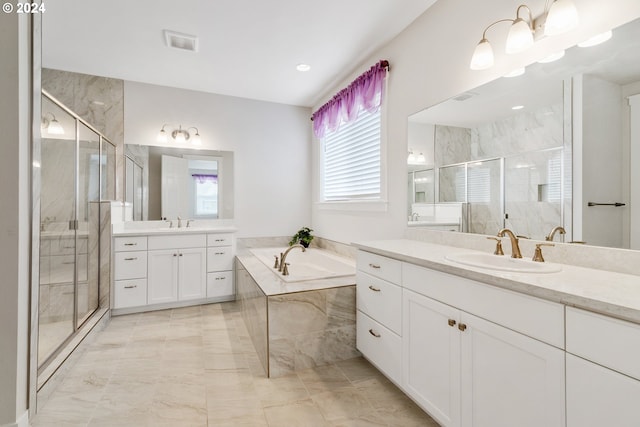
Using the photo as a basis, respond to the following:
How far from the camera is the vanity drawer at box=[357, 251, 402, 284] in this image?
168 cm

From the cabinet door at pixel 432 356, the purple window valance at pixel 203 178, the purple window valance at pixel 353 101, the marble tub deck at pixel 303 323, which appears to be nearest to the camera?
the cabinet door at pixel 432 356

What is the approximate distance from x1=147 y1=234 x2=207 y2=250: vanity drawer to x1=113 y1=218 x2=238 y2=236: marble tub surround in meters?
A: 0.06

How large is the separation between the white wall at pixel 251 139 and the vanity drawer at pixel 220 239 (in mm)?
514

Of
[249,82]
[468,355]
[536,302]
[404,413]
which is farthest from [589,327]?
[249,82]

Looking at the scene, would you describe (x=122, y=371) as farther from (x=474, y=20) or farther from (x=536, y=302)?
(x=474, y=20)

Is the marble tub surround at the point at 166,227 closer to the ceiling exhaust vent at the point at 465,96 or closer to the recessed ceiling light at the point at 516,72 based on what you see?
the ceiling exhaust vent at the point at 465,96

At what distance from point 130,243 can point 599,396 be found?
11.4ft

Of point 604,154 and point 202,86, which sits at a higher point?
point 202,86

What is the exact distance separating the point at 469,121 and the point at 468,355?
1.37 meters

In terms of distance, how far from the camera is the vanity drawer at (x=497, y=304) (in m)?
0.94

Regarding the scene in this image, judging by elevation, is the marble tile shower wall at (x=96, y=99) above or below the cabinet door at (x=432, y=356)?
above

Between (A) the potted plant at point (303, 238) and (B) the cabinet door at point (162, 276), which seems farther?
(A) the potted plant at point (303, 238)

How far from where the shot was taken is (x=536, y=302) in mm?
982

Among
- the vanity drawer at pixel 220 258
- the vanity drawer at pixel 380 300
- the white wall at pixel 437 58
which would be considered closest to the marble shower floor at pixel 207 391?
the vanity drawer at pixel 380 300
